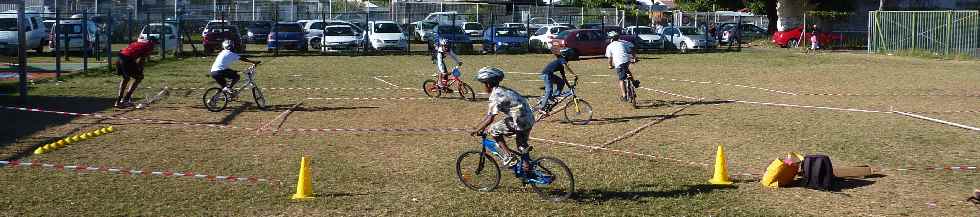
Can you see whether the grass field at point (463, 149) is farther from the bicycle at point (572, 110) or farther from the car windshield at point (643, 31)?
the car windshield at point (643, 31)

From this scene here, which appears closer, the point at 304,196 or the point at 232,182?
the point at 304,196

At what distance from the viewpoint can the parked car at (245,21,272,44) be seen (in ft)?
156

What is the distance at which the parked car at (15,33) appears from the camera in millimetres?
32812

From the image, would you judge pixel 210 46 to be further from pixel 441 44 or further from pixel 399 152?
pixel 399 152

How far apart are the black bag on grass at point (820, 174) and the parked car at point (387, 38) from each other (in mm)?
32403

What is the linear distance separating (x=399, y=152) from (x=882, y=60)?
30.5m

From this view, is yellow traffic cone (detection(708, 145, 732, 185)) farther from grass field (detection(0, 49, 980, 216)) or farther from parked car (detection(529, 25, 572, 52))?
parked car (detection(529, 25, 572, 52))

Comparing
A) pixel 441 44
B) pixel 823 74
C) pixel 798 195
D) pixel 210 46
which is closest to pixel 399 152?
pixel 798 195

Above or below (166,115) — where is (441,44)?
above

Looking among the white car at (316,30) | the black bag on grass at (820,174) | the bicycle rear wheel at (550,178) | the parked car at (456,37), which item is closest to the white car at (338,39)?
the white car at (316,30)

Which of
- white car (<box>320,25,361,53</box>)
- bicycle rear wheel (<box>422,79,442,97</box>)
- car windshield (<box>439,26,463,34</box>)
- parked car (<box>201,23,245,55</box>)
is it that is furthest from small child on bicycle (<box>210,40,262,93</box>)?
car windshield (<box>439,26,463,34</box>)

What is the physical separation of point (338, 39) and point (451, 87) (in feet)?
69.2

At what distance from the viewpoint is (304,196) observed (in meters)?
10.0

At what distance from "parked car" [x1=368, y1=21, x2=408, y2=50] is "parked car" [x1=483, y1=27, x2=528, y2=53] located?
3579mm
